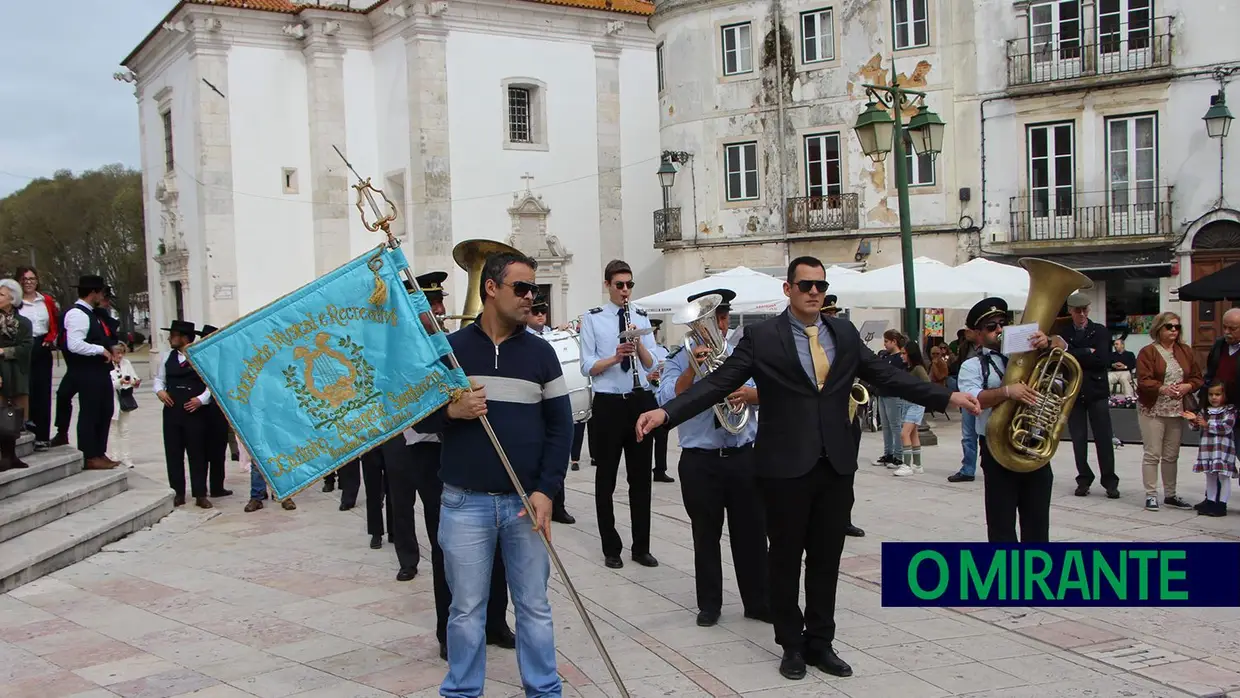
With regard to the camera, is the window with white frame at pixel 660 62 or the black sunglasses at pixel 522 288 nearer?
the black sunglasses at pixel 522 288

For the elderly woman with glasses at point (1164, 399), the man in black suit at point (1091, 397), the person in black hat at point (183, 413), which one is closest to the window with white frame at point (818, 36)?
the man in black suit at point (1091, 397)

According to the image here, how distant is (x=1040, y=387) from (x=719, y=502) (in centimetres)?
193

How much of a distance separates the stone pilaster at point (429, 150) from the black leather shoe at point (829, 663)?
2795cm

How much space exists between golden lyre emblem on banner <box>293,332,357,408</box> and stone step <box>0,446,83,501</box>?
5.32 meters

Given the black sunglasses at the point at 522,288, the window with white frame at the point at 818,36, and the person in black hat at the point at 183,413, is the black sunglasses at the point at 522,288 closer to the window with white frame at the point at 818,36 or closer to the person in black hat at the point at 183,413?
the person in black hat at the point at 183,413

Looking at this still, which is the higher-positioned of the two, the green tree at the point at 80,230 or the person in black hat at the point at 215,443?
the green tree at the point at 80,230

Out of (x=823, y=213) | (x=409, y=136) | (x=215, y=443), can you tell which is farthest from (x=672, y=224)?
(x=215, y=443)

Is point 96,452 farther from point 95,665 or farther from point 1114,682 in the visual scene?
point 1114,682

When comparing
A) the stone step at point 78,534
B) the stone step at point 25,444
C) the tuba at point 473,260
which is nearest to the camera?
the stone step at point 78,534

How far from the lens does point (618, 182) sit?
117 ft

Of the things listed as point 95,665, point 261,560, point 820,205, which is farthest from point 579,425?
point 820,205

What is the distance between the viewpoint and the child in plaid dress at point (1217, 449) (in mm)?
8977

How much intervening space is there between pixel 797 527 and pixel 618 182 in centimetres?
3128

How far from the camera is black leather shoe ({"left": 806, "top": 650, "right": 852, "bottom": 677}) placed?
5.16m
